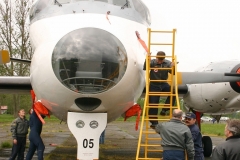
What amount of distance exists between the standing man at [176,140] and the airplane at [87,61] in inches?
A: 36.4

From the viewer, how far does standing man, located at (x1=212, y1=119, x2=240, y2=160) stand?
3781mm

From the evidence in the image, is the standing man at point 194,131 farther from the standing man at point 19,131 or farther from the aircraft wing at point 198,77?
the standing man at point 19,131

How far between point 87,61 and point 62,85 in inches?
21.7

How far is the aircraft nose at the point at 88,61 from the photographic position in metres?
5.38

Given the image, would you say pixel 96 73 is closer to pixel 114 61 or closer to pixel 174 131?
pixel 114 61

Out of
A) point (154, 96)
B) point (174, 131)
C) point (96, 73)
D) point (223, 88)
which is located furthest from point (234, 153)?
point (223, 88)

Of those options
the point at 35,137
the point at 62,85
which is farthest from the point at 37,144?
the point at 62,85

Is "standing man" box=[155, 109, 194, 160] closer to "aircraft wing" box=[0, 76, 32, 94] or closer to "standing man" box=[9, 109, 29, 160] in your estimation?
"standing man" box=[9, 109, 29, 160]

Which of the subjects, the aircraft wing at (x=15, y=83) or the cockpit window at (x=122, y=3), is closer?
the cockpit window at (x=122, y=3)

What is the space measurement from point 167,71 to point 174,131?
2.04m

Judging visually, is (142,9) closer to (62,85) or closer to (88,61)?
(88,61)

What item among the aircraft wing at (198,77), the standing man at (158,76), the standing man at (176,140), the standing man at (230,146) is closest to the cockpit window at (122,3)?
the standing man at (158,76)

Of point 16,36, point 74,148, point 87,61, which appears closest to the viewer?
point 87,61

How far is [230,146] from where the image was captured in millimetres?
3828
